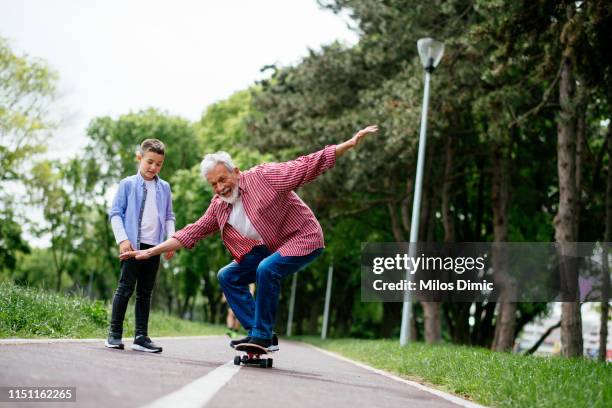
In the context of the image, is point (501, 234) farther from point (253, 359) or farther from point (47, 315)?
point (253, 359)

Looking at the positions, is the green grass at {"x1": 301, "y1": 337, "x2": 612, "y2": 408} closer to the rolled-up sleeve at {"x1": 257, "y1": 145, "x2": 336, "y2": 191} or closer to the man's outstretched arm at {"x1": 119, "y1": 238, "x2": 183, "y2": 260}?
the rolled-up sleeve at {"x1": 257, "y1": 145, "x2": 336, "y2": 191}

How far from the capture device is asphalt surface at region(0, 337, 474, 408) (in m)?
3.89

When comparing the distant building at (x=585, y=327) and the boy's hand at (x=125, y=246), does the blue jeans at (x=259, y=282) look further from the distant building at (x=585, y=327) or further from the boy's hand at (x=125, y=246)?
the distant building at (x=585, y=327)

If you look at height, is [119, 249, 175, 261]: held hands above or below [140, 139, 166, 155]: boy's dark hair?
below

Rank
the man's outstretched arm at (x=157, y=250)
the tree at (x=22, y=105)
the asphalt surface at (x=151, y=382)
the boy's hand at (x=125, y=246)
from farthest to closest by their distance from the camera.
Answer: the tree at (x=22, y=105) < the boy's hand at (x=125, y=246) < the man's outstretched arm at (x=157, y=250) < the asphalt surface at (x=151, y=382)

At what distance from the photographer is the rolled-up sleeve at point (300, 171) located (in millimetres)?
6457

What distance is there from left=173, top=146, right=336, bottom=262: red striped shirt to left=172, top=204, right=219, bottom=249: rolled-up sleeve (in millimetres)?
88

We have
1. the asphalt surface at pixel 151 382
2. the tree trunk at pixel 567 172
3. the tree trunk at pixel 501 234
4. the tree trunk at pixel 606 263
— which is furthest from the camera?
the tree trunk at pixel 501 234

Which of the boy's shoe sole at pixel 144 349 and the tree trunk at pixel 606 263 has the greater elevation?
the tree trunk at pixel 606 263

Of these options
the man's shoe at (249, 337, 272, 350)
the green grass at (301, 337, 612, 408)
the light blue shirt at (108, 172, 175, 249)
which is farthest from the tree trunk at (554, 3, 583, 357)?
the light blue shirt at (108, 172, 175, 249)

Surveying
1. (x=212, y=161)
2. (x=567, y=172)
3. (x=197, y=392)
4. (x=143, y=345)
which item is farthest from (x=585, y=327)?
(x=197, y=392)

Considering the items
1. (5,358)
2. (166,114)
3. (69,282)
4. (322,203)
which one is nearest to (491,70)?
(322,203)

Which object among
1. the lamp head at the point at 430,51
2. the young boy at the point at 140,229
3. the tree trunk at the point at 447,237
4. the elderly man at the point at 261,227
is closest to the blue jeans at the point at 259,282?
the elderly man at the point at 261,227

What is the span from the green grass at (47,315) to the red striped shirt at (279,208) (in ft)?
7.88
